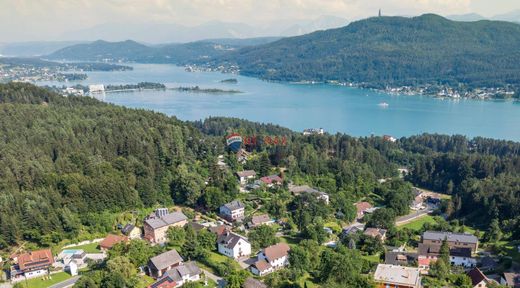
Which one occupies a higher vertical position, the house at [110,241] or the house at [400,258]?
the house at [110,241]

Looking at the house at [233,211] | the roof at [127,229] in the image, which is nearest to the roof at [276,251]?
the house at [233,211]

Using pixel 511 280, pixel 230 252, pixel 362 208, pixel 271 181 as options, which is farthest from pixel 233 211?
pixel 511 280

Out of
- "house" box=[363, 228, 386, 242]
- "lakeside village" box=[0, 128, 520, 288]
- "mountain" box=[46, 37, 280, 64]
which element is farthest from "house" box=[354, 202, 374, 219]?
"mountain" box=[46, 37, 280, 64]

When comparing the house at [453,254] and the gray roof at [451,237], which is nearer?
the house at [453,254]

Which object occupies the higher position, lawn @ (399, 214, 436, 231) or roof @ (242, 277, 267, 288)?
roof @ (242, 277, 267, 288)

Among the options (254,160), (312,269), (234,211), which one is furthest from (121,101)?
(312,269)

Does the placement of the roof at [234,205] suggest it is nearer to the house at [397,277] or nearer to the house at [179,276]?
the house at [179,276]

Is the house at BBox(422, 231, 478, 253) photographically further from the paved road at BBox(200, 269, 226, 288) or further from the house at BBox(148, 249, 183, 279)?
the house at BBox(148, 249, 183, 279)

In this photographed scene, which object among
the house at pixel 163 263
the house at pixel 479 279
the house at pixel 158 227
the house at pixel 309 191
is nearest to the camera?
the house at pixel 479 279
